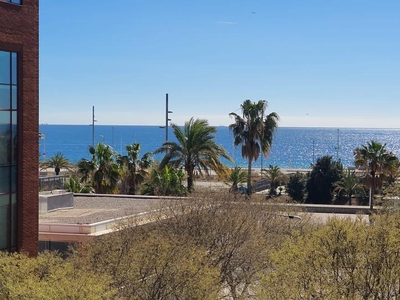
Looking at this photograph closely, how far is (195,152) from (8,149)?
1919 cm

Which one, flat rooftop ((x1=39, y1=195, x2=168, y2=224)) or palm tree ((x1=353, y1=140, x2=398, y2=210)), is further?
palm tree ((x1=353, y1=140, x2=398, y2=210))

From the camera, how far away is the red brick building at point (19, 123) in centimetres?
1639

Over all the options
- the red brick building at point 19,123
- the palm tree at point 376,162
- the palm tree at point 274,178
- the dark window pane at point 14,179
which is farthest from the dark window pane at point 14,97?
the palm tree at point 274,178

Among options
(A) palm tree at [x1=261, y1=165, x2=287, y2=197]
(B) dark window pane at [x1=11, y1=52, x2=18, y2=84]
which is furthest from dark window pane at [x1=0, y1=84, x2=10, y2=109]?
(A) palm tree at [x1=261, y1=165, x2=287, y2=197]

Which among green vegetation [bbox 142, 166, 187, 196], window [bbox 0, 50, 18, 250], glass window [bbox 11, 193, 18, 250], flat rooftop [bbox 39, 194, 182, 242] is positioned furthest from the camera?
green vegetation [bbox 142, 166, 187, 196]

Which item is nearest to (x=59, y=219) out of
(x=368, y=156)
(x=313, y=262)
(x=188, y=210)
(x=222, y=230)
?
(x=188, y=210)

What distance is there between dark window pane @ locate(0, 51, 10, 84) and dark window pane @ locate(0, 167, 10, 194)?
239 cm

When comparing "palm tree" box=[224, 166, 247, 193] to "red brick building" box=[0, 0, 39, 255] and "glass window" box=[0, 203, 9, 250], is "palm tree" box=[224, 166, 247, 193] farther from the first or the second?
"glass window" box=[0, 203, 9, 250]

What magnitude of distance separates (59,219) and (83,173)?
13.5 m

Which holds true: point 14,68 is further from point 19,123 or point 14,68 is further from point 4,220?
point 4,220

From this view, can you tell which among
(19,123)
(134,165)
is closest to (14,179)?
(19,123)

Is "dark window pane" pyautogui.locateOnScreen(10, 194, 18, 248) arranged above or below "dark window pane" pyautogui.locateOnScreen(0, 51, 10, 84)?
below

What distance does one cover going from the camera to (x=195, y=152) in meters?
35.1

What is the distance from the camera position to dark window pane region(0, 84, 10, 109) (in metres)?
16.2
